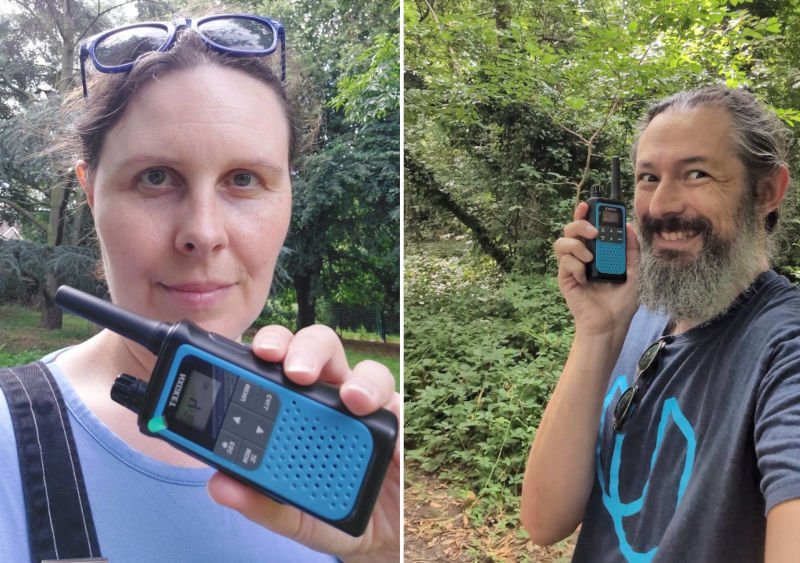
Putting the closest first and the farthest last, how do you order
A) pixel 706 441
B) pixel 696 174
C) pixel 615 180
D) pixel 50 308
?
pixel 50 308, pixel 706 441, pixel 696 174, pixel 615 180

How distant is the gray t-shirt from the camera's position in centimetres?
72

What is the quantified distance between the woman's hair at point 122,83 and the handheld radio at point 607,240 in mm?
598

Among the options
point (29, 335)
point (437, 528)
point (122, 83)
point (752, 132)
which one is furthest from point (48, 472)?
point (752, 132)

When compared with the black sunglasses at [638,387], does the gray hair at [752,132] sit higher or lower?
higher

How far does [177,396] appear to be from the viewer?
0.55 metres

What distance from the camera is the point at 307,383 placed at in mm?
566

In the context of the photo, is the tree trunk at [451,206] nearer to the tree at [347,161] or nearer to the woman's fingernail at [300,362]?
the tree at [347,161]

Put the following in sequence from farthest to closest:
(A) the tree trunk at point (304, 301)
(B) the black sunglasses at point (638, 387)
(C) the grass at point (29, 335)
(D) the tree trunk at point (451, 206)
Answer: (D) the tree trunk at point (451, 206) → (B) the black sunglasses at point (638, 387) → (A) the tree trunk at point (304, 301) → (C) the grass at point (29, 335)

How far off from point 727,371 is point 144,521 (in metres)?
0.74

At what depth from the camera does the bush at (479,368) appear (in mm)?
1236

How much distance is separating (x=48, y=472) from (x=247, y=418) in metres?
0.23

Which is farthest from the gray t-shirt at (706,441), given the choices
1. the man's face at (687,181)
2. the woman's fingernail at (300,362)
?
the woman's fingernail at (300,362)

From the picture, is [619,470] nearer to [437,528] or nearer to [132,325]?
[437,528]

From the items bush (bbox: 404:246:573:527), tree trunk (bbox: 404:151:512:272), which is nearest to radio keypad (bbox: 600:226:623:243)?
bush (bbox: 404:246:573:527)
